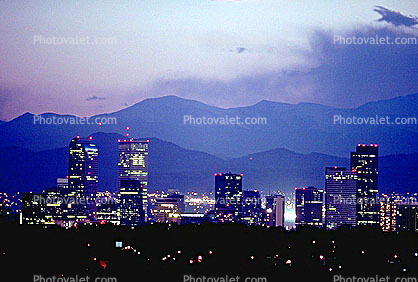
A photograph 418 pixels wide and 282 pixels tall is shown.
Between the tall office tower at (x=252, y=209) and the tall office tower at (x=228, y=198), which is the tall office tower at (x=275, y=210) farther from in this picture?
the tall office tower at (x=228, y=198)

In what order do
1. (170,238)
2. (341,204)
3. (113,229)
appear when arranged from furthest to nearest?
(341,204) → (113,229) → (170,238)

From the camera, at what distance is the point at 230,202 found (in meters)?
111

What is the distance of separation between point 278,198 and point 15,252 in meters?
86.3

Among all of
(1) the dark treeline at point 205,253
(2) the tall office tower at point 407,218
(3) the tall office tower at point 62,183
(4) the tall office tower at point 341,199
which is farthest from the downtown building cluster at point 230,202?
(1) the dark treeline at point 205,253

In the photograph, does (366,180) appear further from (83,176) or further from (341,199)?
(83,176)

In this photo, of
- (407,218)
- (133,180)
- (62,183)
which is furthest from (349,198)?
(62,183)

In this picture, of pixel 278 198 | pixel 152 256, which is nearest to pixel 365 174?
pixel 278 198

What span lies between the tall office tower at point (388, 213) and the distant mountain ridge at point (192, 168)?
11.4 metres

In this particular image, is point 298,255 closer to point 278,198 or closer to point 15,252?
point 15,252

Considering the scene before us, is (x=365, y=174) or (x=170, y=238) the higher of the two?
(x=365, y=174)

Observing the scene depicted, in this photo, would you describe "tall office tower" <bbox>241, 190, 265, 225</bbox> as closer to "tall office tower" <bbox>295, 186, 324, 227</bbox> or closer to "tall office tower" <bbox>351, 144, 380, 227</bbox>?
"tall office tower" <bbox>295, 186, 324, 227</bbox>

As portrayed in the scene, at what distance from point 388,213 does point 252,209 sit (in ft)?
76.2

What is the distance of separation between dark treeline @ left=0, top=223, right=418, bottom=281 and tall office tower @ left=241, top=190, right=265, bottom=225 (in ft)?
210

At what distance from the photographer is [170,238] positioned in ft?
121
